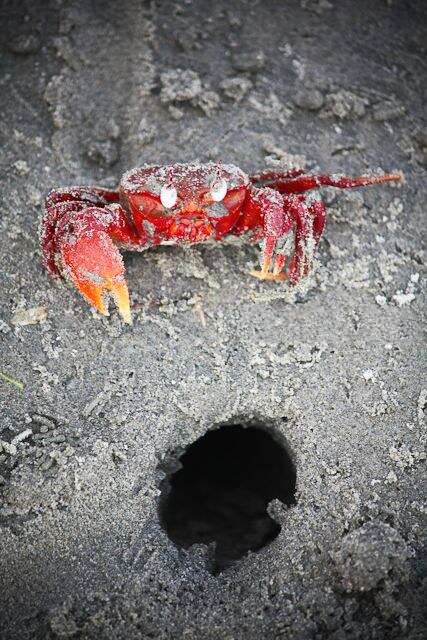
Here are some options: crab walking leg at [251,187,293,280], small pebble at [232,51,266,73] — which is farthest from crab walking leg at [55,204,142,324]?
small pebble at [232,51,266,73]

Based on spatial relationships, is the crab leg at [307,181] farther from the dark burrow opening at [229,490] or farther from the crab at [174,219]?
the dark burrow opening at [229,490]

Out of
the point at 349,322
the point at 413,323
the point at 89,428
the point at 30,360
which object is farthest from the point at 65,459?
the point at 413,323

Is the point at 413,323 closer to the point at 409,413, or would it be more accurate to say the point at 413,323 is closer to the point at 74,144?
the point at 409,413

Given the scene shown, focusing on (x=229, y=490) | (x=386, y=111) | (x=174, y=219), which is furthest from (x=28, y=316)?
(x=386, y=111)

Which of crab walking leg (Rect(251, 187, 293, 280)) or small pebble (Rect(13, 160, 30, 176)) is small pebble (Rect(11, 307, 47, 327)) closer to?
small pebble (Rect(13, 160, 30, 176))

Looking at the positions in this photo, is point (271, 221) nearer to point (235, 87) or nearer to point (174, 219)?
point (174, 219)

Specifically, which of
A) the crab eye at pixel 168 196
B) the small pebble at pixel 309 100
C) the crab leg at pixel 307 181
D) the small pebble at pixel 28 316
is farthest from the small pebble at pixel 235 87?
the small pebble at pixel 28 316
